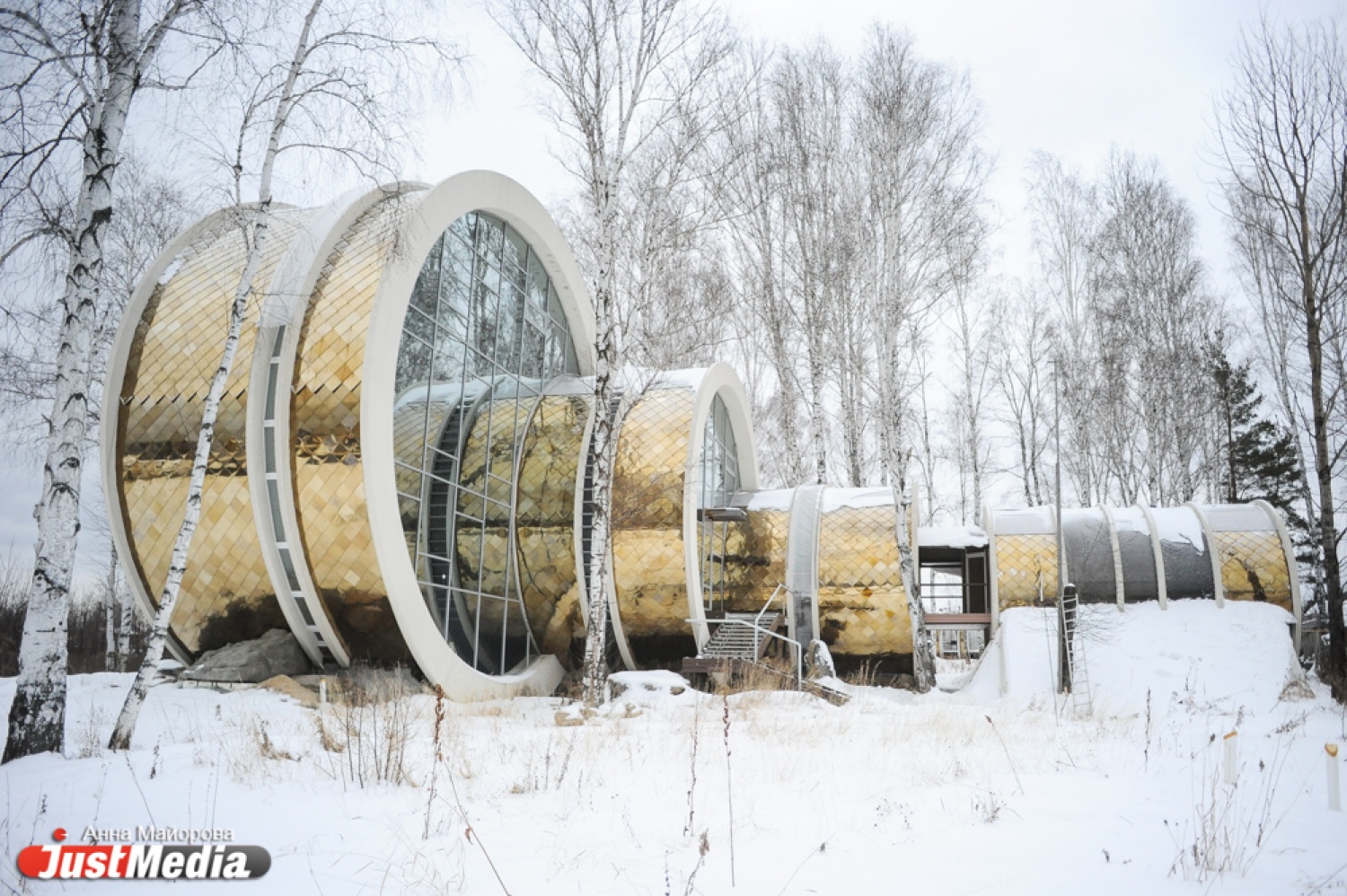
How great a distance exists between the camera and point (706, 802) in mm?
5461

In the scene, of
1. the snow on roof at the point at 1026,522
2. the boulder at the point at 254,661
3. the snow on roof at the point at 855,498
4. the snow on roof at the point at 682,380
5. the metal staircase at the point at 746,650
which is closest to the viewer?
the boulder at the point at 254,661

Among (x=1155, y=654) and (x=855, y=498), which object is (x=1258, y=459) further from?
(x=855, y=498)

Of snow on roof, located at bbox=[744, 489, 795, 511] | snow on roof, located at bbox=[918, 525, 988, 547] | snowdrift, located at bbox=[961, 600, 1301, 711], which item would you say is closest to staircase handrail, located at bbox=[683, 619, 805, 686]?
snow on roof, located at bbox=[744, 489, 795, 511]

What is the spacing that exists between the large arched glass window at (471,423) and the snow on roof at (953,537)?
9.19m

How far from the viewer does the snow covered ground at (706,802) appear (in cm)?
394

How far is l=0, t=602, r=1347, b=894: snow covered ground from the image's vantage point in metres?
3.94

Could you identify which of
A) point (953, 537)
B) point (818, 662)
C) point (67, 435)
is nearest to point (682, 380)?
point (818, 662)

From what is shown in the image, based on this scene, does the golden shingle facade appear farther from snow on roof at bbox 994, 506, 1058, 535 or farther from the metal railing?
the metal railing

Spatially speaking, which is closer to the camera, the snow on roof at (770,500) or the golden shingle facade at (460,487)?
the golden shingle facade at (460,487)

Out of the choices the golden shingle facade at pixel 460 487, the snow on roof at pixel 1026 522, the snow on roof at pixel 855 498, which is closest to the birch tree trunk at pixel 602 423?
the golden shingle facade at pixel 460 487

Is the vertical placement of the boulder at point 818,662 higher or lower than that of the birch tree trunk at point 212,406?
lower

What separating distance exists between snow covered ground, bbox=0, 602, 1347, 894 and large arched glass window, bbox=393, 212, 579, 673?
3538mm

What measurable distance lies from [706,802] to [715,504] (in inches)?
523

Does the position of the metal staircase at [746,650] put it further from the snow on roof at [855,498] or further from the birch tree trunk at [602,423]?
the birch tree trunk at [602,423]
